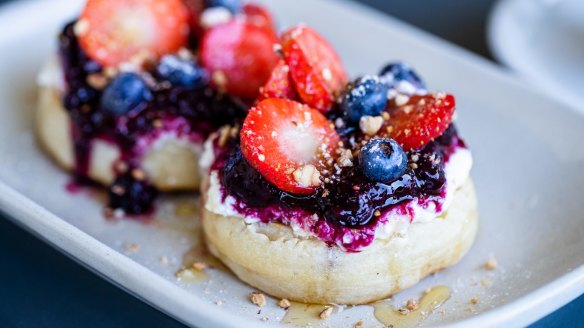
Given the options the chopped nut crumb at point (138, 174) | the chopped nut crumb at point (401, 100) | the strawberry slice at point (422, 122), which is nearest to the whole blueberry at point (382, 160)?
the strawberry slice at point (422, 122)

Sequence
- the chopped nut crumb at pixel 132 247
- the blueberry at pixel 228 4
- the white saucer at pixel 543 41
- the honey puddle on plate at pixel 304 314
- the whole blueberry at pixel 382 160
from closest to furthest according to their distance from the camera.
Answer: the whole blueberry at pixel 382 160 < the honey puddle on plate at pixel 304 314 < the chopped nut crumb at pixel 132 247 < the blueberry at pixel 228 4 < the white saucer at pixel 543 41

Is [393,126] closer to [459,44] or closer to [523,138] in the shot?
[523,138]

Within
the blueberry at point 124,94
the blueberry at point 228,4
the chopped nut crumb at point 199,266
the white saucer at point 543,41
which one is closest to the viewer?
the chopped nut crumb at point 199,266

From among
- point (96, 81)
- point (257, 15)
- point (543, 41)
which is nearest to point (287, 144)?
point (96, 81)

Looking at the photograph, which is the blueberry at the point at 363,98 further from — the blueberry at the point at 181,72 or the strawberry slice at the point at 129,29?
the strawberry slice at the point at 129,29

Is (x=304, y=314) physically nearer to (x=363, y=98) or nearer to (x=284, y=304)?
(x=284, y=304)

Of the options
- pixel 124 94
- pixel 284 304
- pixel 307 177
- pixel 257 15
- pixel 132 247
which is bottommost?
pixel 132 247

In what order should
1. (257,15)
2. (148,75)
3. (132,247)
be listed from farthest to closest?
(257,15), (148,75), (132,247)
